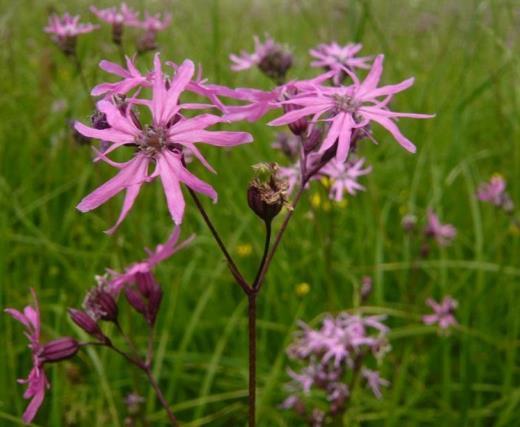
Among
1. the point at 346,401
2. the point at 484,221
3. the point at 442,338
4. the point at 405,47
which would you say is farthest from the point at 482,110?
the point at 346,401

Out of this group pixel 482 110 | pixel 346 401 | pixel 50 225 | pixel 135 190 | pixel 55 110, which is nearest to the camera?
pixel 135 190

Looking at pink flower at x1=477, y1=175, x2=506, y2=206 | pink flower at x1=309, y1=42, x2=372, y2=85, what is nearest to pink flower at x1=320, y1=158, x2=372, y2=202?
pink flower at x1=309, y1=42, x2=372, y2=85

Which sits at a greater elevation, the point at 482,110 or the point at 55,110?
the point at 482,110

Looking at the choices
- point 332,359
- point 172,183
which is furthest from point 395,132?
point 332,359

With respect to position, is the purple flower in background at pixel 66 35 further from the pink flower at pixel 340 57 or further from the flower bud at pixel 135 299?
the flower bud at pixel 135 299

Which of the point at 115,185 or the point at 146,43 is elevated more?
the point at 146,43

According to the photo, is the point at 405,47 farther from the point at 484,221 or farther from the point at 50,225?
the point at 50,225

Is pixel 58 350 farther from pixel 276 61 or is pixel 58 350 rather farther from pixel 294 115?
pixel 276 61

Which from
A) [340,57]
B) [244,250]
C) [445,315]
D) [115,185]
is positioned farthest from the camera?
[244,250]
